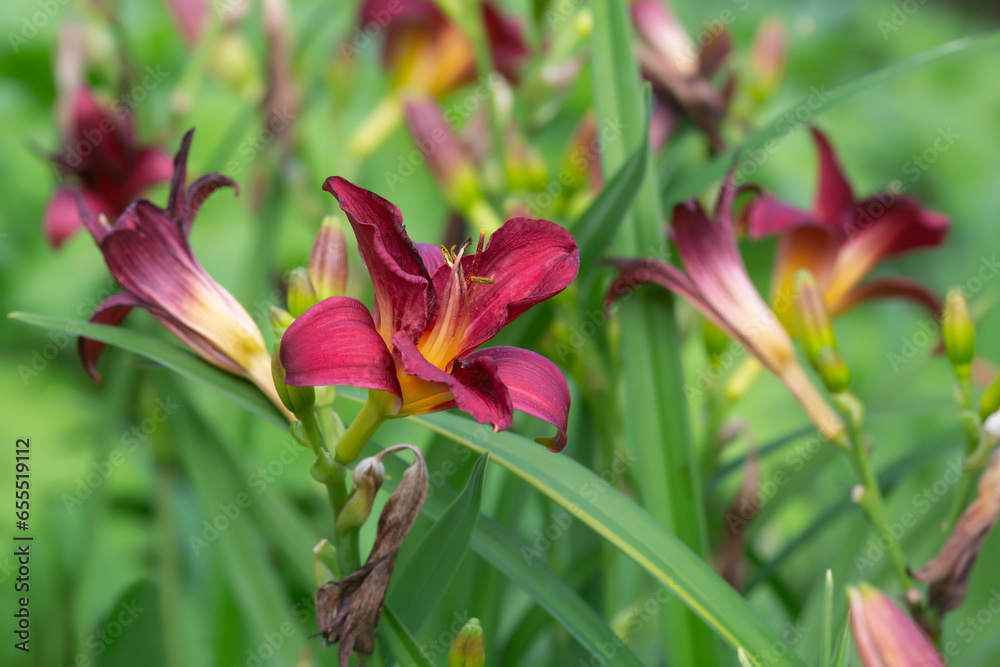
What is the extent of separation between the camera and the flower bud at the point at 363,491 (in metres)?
0.40

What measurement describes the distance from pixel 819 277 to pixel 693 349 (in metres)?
0.79

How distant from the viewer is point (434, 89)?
1.04 m

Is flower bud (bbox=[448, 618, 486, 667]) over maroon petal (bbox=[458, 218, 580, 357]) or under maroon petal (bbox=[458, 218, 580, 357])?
under

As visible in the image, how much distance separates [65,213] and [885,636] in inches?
31.2

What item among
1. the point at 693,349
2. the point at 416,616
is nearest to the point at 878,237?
the point at 416,616

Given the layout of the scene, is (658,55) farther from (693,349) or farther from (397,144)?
(397,144)

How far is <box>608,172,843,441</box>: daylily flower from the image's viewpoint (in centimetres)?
56

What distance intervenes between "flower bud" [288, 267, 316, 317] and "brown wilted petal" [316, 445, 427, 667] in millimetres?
113

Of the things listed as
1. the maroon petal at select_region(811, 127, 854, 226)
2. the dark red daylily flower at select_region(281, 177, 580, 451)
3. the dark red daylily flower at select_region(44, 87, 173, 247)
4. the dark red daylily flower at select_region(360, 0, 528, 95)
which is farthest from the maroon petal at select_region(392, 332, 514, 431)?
the dark red daylily flower at select_region(360, 0, 528, 95)

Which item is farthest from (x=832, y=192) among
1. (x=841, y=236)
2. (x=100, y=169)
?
(x=100, y=169)

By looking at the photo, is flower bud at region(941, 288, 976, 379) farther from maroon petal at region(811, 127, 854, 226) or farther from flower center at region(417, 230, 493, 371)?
flower center at region(417, 230, 493, 371)

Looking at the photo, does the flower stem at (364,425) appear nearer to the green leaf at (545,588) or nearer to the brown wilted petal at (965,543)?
the green leaf at (545,588)

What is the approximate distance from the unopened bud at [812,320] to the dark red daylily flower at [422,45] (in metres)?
0.52

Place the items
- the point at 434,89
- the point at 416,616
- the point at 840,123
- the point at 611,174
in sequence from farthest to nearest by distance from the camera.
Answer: the point at 840,123 → the point at 434,89 → the point at 611,174 → the point at 416,616
